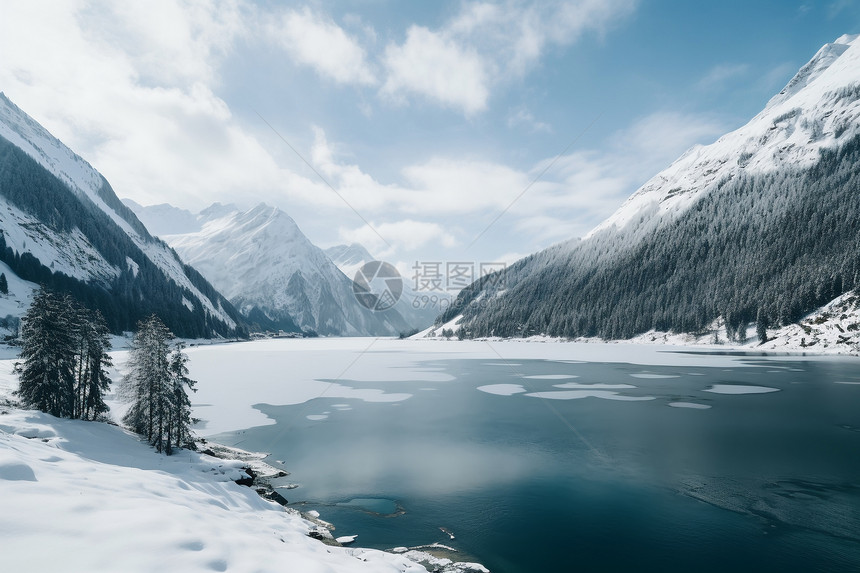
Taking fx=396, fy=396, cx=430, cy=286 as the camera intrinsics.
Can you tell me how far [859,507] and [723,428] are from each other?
51.6 ft

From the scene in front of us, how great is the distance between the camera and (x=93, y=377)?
34.4 metres

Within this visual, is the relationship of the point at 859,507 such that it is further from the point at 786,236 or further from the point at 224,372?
the point at 786,236

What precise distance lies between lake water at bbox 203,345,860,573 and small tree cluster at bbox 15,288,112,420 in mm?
11747

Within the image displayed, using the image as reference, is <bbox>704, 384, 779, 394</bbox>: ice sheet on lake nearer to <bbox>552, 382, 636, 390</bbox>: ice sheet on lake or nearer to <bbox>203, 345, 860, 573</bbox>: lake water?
<bbox>203, 345, 860, 573</bbox>: lake water

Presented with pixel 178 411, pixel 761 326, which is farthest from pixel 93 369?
pixel 761 326

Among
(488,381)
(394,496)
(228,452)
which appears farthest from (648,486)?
(488,381)

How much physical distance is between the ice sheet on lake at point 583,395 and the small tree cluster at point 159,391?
41.2 m

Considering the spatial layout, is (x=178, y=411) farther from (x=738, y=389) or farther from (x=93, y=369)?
(x=738, y=389)

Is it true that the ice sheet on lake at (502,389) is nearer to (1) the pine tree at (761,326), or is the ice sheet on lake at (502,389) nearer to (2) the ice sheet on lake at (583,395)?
(2) the ice sheet on lake at (583,395)

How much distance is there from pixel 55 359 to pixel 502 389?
51241 millimetres

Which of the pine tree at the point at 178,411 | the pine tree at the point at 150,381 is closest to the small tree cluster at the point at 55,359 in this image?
the pine tree at the point at 150,381

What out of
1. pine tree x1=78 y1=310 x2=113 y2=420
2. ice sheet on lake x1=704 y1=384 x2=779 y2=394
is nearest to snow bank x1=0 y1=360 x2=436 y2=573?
pine tree x1=78 y1=310 x2=113 y2=420

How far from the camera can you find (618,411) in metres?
43.8

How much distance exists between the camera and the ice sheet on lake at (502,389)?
5758cm
